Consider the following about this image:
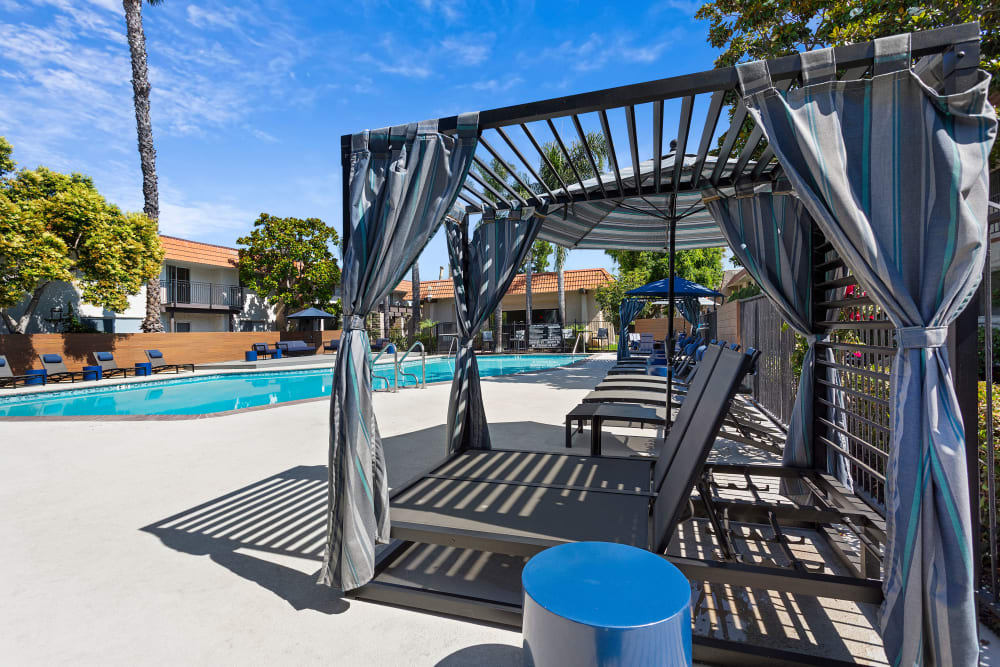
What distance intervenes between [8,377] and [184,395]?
149 inches

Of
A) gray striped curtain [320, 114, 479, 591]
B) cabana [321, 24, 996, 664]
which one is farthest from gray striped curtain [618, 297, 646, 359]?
gray striped curtain [320, 114, 479, 591]

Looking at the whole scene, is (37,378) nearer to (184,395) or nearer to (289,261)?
(184,395)

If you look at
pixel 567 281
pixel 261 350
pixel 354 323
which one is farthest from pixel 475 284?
pixel 567 281

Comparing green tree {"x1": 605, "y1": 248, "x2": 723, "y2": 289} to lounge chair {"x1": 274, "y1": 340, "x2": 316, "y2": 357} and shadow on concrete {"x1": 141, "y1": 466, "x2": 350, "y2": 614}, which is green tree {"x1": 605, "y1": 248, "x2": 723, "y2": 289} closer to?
lounge chair {"x1": 274, "y1": 340, "x2": 316, "y2": 357}

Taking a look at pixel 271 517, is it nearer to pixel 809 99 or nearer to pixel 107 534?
pixel 107 534

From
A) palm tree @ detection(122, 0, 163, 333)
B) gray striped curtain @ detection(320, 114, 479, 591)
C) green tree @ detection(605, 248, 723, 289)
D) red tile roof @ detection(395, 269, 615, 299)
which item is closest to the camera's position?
gray striped curtain @ detection(320, 114, 479, 591)

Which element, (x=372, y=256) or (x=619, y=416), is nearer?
(x=372, y=256)

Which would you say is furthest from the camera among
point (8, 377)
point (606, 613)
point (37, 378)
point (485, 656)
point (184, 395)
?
point (37, 378)

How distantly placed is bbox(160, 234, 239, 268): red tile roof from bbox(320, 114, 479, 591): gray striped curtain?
2232 centimetres

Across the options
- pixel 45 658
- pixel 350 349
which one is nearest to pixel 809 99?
pixel 350 349

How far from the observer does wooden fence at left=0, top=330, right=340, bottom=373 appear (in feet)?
39.6

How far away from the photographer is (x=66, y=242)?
12.2 meters

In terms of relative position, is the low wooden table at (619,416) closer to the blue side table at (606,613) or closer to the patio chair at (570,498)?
the patio chair at (570,498)

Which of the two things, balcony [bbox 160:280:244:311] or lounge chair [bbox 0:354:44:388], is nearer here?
lounge chair [bbox 0:354:44:388]
